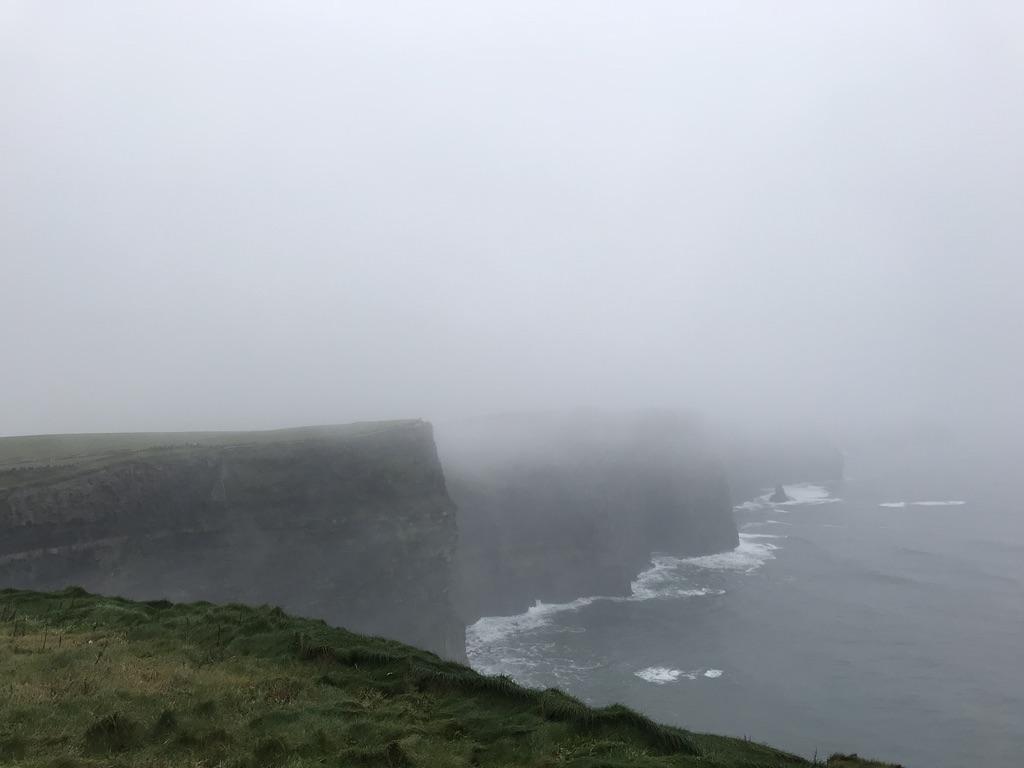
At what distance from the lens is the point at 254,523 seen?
5459 cm

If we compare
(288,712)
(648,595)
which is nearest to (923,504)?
(648,595)

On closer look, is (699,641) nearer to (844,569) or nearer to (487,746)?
(844,569)

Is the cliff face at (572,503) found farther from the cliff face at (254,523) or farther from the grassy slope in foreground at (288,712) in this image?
the grassy slope in foreground at (288,712)

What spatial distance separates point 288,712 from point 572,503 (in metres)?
84.9

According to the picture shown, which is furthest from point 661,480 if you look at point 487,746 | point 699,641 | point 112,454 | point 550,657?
point 487,746

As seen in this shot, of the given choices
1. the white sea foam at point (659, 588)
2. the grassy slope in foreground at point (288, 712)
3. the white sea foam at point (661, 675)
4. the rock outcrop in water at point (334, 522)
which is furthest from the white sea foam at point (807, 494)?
the grassy slope in foreground at point (288, 712)

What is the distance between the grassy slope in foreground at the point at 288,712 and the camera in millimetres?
10289

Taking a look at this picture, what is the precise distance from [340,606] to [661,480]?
2696 inches

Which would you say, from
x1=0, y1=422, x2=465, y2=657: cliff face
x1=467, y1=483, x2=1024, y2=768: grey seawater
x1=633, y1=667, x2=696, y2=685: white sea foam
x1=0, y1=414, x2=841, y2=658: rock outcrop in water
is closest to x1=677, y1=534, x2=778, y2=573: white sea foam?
x1=467, y1=483, x2=1024, y2=768: grey seawater

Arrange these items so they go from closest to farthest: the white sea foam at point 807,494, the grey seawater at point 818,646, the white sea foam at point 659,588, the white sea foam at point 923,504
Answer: the grey seawater at point 818,646
the white sea foam at point 659,588
the white sea foam at point 923,504
the white sea foam at point 807,494

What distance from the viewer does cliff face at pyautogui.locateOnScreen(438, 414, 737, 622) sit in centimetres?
→ 8325

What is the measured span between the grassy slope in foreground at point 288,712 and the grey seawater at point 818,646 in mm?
41893

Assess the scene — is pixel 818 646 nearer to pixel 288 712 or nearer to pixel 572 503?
pixel 572 503

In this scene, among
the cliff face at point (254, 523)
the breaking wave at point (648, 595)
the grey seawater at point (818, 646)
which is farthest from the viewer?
the breaking wave at point (648, 595)
